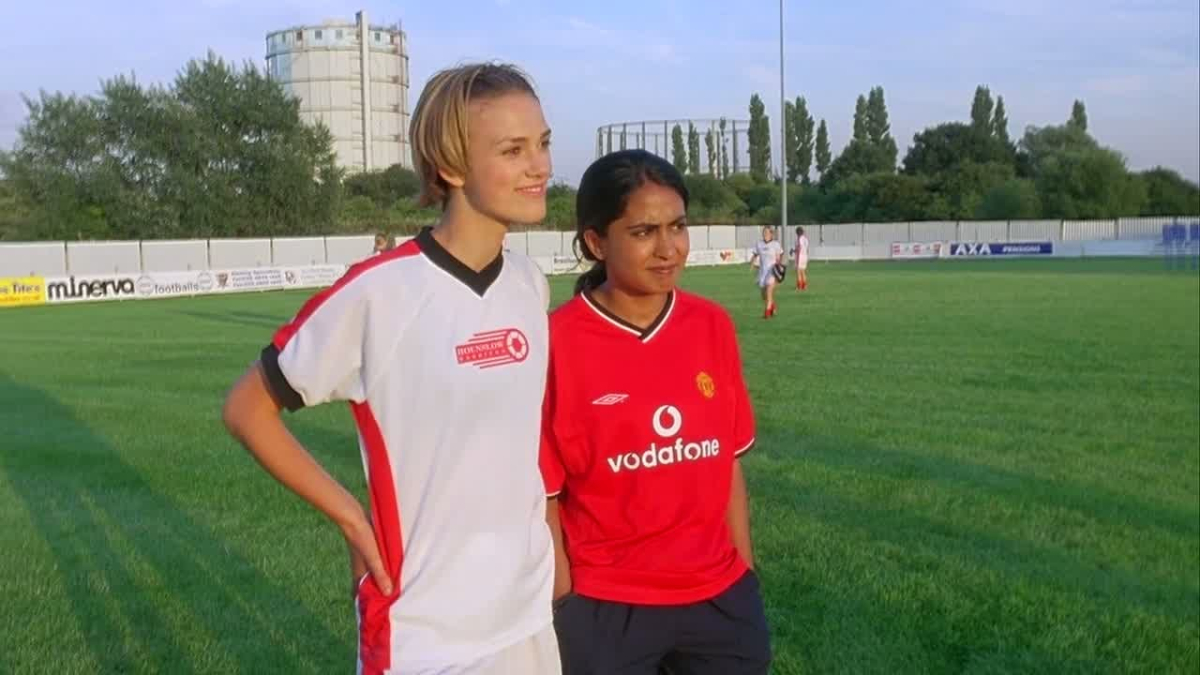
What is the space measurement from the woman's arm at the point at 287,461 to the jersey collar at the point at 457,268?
38 cm

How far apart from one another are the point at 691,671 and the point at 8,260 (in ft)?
137

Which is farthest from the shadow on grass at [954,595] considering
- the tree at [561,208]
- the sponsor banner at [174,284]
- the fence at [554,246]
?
the tree at [561,208]

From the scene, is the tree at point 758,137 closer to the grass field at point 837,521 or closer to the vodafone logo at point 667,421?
the grass field at point 837,521

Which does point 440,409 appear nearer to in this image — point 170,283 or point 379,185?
point 170,283

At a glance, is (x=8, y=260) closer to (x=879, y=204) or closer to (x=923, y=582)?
(x=923, y=582)

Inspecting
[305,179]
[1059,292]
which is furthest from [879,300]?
[305,179]

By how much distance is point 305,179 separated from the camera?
58656mm

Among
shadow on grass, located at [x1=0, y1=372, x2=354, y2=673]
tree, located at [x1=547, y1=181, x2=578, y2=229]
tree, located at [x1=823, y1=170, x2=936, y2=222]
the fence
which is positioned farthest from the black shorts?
tree, located at [x1=823, y1=170, x2=936, y2=222]

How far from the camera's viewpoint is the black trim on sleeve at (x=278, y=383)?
2.27 m

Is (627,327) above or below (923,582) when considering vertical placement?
above

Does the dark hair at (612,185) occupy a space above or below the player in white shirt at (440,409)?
above

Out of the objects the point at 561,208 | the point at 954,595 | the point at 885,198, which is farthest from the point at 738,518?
the point at 885,198

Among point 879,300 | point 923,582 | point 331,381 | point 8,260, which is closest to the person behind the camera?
point 331,381

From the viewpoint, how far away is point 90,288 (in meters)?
36.5
